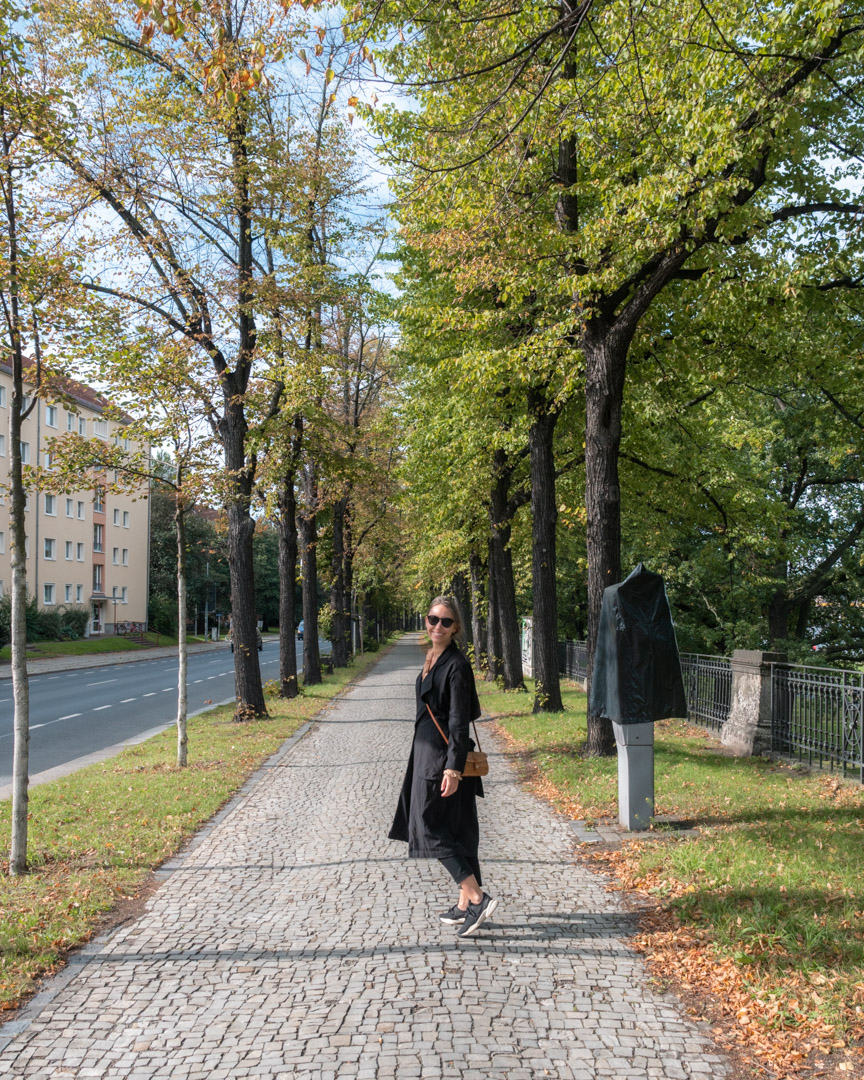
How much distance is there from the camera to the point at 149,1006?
4113 mm

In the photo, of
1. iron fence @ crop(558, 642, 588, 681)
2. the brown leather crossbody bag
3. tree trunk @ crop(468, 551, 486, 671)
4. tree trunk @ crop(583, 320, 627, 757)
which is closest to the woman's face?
the brown leather crossbody bag

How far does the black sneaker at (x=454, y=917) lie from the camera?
17.0 feet

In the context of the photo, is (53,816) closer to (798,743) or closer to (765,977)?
(765,977)

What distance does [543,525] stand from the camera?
50.4 ft

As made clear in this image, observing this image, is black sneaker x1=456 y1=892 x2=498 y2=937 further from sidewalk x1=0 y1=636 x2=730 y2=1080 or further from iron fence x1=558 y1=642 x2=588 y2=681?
iron fence x1=558 y1=642 x2=588 y2=681

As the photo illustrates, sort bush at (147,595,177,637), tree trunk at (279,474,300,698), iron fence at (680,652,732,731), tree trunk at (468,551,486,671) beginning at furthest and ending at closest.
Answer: bush at (147,595,177,637) < tree trunk at (468,551,486,671) < tree trunk at (279,474,300,698) < iron fence at (680,652,732,731)

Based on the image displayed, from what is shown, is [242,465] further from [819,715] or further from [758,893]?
[758,893]

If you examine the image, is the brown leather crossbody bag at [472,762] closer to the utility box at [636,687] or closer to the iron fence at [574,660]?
the utility box at [636,687]

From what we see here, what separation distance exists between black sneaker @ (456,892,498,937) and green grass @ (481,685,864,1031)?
1.20 m

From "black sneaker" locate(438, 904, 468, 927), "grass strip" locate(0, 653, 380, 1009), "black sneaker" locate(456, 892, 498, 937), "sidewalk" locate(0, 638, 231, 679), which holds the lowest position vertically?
"sidewalk" locate(0, 638, 231, 679)

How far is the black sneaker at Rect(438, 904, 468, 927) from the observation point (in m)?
5.18

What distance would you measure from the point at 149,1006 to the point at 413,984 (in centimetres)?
124

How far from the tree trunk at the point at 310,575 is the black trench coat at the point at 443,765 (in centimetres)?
1786

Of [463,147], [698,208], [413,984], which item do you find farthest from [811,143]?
[413,984]
